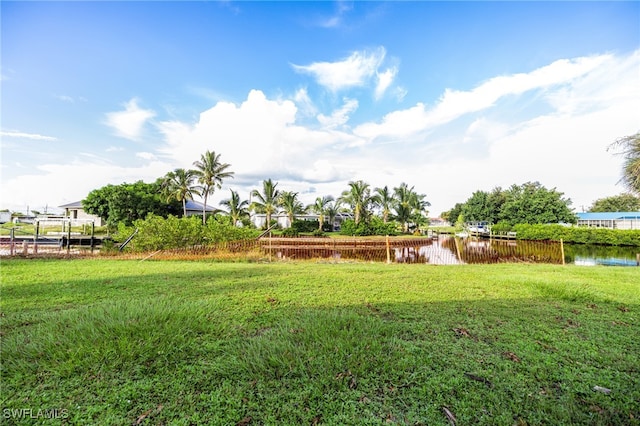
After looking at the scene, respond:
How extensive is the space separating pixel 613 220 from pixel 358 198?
33913 mm

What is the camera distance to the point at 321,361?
2.60 meters

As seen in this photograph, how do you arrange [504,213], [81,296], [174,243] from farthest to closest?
[504,213] → [174,243] → [81,296]

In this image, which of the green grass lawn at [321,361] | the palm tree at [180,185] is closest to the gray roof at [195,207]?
the palm tree at [180,185]

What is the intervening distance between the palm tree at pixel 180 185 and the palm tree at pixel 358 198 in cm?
1790

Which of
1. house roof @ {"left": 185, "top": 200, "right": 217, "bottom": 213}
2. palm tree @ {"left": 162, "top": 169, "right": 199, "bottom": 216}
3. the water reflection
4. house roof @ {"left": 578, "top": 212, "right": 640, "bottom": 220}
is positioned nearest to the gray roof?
house roof @ {"left": 185, "top": 200, "right": 217, "bottom": 213}

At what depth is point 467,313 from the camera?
416 cm

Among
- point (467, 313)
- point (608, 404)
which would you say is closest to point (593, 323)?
point (467, 313)

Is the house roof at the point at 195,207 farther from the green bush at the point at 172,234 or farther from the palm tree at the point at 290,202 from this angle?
the green bush at the point at 172,234

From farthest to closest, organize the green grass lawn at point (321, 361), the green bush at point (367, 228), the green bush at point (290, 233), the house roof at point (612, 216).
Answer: the house roof at point (612, 216) → the green bush at point (367, 228) → the green bush at point (290, 233) → the green grass lawn at point (321, 361)

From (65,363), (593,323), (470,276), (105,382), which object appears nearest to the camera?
(105,382)

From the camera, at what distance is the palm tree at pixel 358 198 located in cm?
3634

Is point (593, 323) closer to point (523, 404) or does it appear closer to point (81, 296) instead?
point (523, 404)

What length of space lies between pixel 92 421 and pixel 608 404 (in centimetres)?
352

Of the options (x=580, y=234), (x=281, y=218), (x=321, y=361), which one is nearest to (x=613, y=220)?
(x=580, y=234)
